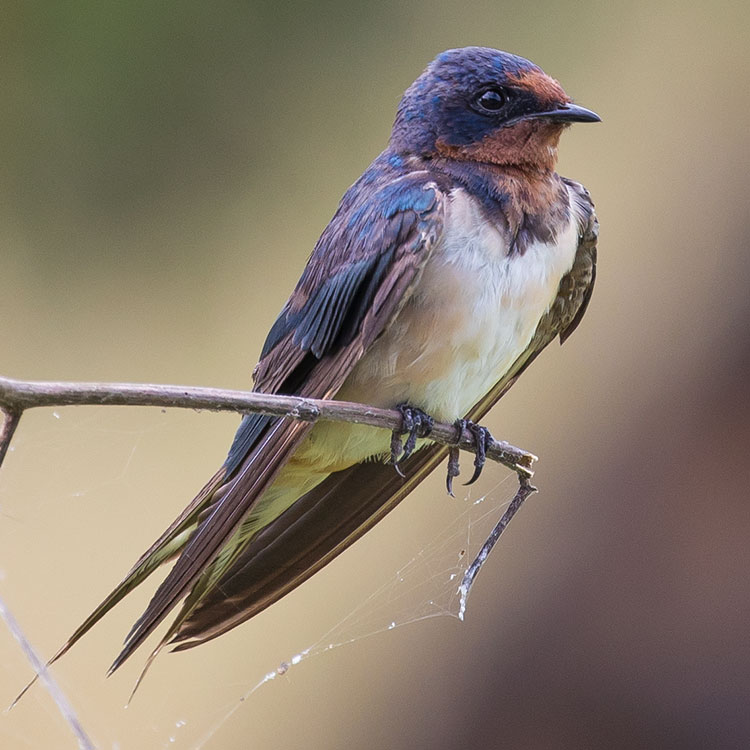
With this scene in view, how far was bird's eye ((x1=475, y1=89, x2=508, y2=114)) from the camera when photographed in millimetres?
1429

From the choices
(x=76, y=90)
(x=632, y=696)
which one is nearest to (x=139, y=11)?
(x=76, y=90)

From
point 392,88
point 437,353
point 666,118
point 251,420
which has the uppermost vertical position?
point 666,118

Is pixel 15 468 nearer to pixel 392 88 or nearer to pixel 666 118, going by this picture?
pixel 392 88

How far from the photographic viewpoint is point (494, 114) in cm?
142

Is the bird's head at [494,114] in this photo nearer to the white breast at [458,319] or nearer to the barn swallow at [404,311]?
the barn swallow at [404,311]

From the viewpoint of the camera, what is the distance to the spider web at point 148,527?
2.00 m

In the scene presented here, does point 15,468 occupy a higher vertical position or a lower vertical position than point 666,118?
lower

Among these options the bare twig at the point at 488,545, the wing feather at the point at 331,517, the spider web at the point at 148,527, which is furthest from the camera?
the spider web at the point at 148,527

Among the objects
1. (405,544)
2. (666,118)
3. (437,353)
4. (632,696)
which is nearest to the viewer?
(437,353)

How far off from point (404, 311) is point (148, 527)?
95 cm

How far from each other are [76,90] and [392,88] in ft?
2.27

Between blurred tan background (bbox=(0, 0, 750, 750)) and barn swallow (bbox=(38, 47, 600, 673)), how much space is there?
2.05ft

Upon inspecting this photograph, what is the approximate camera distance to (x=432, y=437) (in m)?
1.36

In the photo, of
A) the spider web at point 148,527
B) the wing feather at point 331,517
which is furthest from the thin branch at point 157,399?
the spider web at point 148,527
